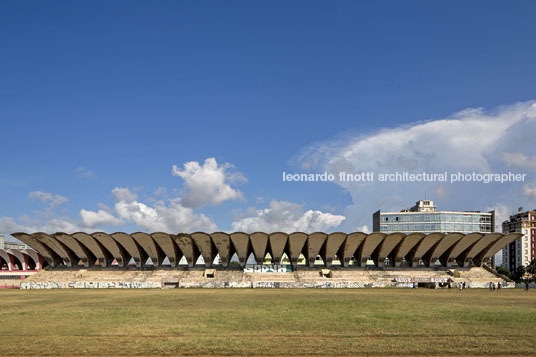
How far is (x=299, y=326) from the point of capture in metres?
23.8

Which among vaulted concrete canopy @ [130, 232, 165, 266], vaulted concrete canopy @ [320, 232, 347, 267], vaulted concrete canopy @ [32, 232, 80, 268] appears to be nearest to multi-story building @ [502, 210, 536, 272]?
vaulted concrete canopy @ [320, 232, 347, 267]

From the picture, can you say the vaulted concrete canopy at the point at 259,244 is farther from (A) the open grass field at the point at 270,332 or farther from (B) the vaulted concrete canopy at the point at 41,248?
(A) the open grass field at the point at 270,332

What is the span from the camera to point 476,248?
3438 inches

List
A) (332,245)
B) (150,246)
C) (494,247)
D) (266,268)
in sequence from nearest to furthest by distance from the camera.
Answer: (332,245)
(150,246)
(266,268)
(494,247)

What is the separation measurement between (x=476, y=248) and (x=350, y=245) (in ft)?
76.7

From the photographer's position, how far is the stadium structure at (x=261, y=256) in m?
81.4

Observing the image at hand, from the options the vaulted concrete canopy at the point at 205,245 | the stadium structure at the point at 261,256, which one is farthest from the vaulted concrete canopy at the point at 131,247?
the vaulted concrete canopy at the point at 205,245

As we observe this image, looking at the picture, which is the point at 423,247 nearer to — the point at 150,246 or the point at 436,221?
the point at 150,246

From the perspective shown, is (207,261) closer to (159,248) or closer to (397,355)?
(159,248)

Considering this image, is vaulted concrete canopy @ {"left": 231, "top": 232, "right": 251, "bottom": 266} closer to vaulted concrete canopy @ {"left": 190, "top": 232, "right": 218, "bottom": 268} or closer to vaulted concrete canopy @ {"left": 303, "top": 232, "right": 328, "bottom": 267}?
vaulted concrete canopy @ {"left": 190, "top": 232, "right": 218, "bottom": 268}

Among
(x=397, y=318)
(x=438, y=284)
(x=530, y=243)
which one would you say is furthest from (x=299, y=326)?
(x=530, y=243)

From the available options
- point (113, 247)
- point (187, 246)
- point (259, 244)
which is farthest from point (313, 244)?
point (113, 247)

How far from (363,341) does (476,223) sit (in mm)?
141975

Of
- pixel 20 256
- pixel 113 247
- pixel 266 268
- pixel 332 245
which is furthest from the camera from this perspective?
pixel 20 256
